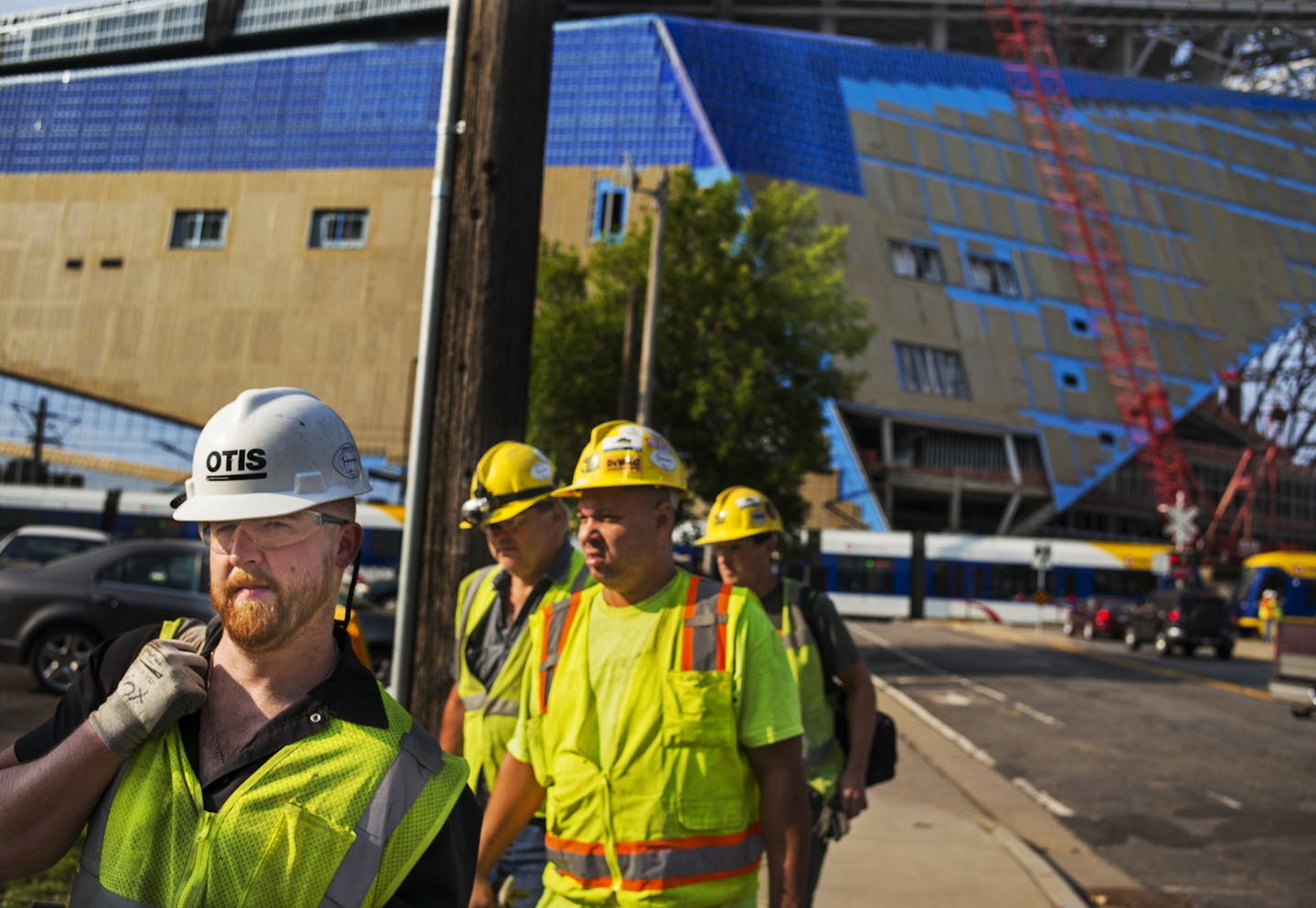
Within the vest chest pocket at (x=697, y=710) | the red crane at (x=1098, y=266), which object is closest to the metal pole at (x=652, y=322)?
the vest chest pocket at (x=697, y=710)

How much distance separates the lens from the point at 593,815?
122 inches

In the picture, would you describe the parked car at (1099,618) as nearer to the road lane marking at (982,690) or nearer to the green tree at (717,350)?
the road lane marking at (982,690)

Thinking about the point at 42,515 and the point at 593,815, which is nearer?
the point at 593,815

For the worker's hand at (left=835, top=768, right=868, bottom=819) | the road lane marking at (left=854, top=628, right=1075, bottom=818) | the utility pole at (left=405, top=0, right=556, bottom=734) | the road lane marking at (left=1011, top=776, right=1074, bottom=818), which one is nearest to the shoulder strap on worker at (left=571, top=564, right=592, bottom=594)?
the utility pole at (left=405, top=0, right=556, bottom=734)

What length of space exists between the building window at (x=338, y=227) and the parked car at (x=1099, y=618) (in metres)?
36.5

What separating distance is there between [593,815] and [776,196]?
80.9ft

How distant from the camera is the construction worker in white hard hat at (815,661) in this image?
4.84m

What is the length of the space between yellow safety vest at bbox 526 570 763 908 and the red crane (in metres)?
61.0

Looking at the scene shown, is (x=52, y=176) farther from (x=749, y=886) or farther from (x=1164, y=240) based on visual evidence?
(x=749, y=886)

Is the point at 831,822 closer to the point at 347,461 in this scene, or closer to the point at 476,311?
the point at 476,311

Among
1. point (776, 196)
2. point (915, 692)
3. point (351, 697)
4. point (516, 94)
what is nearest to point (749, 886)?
point (351, 697)

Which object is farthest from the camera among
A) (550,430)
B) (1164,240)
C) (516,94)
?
(1164,240)

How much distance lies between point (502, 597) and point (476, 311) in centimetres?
102

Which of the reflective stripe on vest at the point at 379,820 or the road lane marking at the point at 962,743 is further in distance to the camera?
the road lane marking at the point at 962,743
